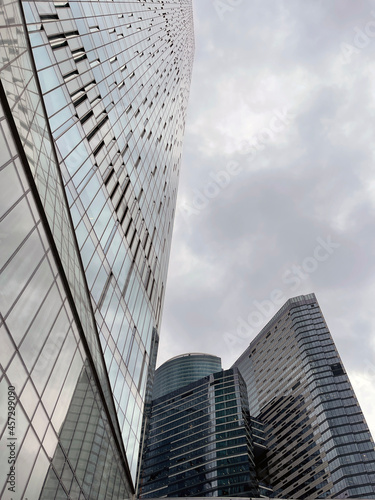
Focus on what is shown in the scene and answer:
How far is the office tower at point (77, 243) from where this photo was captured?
1287cm

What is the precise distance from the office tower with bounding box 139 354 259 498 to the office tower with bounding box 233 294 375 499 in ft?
67.2

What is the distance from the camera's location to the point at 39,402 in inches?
555

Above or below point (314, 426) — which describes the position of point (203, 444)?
below

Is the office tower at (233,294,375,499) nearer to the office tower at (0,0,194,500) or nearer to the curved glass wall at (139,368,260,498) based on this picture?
the curved glass wall at (139,368,260,498)

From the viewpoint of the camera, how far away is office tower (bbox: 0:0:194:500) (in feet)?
42.2

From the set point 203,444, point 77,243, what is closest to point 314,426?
point 203,444

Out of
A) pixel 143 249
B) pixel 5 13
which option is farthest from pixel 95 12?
pixel 5 13

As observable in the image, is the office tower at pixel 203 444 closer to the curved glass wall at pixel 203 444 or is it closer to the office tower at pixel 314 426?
the curved glass wall at pixel 203 444

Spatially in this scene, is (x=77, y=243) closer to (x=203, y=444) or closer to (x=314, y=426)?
(x=203, y=444)

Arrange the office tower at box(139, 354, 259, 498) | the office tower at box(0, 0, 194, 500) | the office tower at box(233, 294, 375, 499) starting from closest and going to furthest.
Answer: the office tower at box(0, 0, 194, 500)
the office tower at box(233, 294, 375, 499)
the office tower at box(139, 354, 259, 498)

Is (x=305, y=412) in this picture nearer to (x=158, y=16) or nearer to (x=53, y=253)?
(x=158, y=16)

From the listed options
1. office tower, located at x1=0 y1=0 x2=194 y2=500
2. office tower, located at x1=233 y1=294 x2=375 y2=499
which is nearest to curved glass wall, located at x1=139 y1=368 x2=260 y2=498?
office tower, located at x1=233 y1=294 x2=375 y2=499

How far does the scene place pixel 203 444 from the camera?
500 feet

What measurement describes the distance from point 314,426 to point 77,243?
16283 cm
